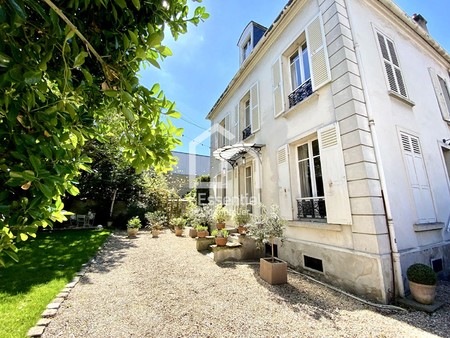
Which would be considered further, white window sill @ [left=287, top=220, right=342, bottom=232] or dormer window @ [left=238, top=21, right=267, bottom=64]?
dormer window @ [left=238, top=21, right=267, bottom=64]

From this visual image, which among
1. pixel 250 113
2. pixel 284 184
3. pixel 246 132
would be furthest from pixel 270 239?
pixel 250 113

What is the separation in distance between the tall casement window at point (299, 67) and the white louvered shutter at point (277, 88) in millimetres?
356

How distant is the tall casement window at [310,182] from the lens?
4.98 m

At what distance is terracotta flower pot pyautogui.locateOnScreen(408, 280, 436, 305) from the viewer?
331 centimetres

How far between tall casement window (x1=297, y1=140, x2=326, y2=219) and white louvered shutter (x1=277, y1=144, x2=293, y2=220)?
26 cm

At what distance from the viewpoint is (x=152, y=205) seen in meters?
13.7

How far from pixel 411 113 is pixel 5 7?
7.27 meters

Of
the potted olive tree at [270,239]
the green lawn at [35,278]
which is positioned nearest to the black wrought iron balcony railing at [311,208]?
the potted olive tree at [270,239]

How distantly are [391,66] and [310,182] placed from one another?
11.8ft

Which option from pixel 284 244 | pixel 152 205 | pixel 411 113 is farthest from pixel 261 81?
pixel 152 205

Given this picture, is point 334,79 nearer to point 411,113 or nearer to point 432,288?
point 411,113

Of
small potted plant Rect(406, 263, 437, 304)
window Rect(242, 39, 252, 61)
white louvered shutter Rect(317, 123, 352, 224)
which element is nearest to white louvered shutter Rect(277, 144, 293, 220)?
white louvered shutter Rect(317, 123, 352, 224)

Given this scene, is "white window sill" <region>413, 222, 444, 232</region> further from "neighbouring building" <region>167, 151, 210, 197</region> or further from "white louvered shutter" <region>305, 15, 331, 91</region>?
"neighbouring building" <region>167, 151, 210, 197</region>

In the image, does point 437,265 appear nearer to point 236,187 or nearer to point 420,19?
point 236,187
